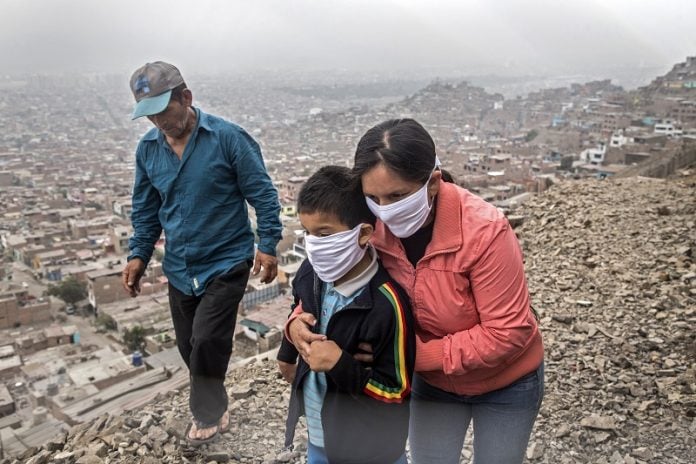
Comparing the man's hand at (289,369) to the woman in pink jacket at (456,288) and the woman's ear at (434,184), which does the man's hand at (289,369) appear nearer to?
the woman in pink jacket at (456,288)

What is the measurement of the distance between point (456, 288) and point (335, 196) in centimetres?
32

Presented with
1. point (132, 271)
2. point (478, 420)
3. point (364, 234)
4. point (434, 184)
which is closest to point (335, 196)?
point (364, 234)

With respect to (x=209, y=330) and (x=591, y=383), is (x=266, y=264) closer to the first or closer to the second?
(x=209, y=330)

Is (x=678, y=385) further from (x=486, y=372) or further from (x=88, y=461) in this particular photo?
(x=88, y=461)

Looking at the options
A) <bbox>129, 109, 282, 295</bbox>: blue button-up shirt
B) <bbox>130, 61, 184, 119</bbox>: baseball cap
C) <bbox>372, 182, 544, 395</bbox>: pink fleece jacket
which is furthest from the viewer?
<bbox>129, 109, 282, 295</bbox>: blue button-up shirt

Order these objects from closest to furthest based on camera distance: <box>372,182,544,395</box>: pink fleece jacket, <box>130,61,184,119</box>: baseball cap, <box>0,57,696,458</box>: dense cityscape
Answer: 1. <box>372,182,544,395</box>: pink fleece jacket
2. <box>130,61,184,119</box>: baseball cap
3. <box>0,57,696,458</box>: dense cityscape

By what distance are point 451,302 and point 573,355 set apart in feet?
6.97

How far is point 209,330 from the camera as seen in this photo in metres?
2.06

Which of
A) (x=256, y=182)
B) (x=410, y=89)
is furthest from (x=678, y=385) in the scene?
(x=410, y=89)

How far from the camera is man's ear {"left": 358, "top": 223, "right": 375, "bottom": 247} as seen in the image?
1357 mm

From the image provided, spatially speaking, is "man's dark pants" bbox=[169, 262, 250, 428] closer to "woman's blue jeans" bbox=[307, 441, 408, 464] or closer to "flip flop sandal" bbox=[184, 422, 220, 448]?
"flip flop sandal" bbox=[184, 422, 220, 448]

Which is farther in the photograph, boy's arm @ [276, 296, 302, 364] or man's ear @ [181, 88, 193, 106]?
man's ear @ [181, 88, 193, 106]

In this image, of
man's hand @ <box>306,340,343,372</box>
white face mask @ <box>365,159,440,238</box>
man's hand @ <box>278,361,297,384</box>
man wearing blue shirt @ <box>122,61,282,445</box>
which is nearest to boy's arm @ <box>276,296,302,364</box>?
man's hand @ <box>278,361,297,384</box>

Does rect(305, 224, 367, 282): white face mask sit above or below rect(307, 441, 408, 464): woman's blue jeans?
above
